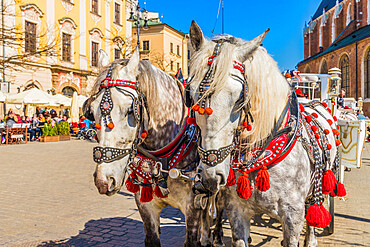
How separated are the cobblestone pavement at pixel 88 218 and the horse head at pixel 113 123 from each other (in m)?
2.16

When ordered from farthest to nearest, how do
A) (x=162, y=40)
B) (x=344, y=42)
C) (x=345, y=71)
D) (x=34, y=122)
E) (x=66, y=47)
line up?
(x=344, y=42), (x=162, y=40), (x=345, y=71), (x=66, y=47), (x=34, y=122)

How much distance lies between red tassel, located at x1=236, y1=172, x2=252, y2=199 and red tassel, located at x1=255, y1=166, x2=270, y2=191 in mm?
69

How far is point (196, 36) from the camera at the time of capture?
2.15 m

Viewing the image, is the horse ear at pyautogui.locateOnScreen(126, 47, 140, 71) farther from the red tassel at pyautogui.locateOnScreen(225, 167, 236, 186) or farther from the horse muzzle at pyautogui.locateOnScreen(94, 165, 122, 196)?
the red tassel at pyautogui.locateOnScreen(225, 167, 236, 186)

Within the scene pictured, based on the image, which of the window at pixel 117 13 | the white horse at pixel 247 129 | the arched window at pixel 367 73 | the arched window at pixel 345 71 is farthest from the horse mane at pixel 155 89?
the arched window at pixel 345 71

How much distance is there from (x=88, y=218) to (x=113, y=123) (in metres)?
3.37

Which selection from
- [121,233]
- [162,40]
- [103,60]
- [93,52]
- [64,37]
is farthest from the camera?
[162,40]

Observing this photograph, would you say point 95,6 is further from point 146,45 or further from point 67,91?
point 146,45

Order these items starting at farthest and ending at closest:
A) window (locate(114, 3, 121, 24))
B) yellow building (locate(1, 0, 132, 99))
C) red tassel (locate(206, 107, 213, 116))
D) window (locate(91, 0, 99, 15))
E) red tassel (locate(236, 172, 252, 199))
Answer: window (locate(114, 3, 121, 24)), window (locate(91, 0, 99, 15)), yellow building (locate(1, 0, 132, 99)), red tassel (locate(236, 172, 252, 199)), red tassel (locate(206, 107, 213, 116))

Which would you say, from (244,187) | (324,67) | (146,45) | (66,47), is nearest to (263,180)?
(244,187)

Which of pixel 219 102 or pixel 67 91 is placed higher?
pixel 67 91

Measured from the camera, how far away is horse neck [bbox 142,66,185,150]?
2533 millimetres

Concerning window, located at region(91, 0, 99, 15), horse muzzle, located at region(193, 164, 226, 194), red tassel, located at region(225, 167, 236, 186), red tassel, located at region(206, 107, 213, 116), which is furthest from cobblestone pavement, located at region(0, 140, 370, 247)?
window, located at region(91, 0, 99, 15)

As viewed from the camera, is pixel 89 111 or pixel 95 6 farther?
pixel 95 6
